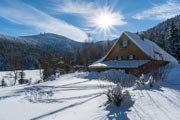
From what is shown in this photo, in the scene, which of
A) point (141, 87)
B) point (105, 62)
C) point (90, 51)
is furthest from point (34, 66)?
point (141, 87)

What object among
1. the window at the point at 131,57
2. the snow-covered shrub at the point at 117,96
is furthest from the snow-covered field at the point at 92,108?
the window at the point at 131,57

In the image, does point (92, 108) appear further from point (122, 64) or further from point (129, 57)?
point (129, 57)

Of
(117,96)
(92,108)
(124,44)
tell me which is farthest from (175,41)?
(92,108)

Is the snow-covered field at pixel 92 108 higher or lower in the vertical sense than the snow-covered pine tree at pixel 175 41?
lower

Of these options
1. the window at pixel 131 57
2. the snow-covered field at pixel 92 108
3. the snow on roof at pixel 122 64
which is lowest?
the snow-covered field at pixel 92 108

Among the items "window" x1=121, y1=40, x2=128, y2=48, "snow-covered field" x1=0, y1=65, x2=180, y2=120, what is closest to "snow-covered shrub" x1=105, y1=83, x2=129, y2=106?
"snow-covered field" x1=0, y1=65, x2=180, y2=120

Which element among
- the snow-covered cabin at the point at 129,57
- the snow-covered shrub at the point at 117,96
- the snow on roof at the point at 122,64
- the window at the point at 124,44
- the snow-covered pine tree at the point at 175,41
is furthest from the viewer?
the snow-covered pine tree at the point at 175,41

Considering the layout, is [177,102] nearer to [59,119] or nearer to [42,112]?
[59,119]

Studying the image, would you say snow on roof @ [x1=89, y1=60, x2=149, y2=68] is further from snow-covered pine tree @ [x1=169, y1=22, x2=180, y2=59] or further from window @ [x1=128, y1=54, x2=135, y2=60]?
snow-covered pine tree @ [x1=169, y1=22, x2=180, y2=59]

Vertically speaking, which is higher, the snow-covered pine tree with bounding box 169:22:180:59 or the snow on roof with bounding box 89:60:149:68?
the snow-covered pine tree with bounding box 169:22:180:59

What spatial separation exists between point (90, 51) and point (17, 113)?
66.3 metres

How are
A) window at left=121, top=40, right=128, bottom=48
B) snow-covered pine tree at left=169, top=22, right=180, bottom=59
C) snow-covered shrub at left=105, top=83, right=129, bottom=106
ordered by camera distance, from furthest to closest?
snow-covered pine tree at left=169, top=22, right=180, bottom=59
window at left=121, top=40, right=128, bottom=48
snow-covered shrub at left=105, top=83, right=129, bottom=106

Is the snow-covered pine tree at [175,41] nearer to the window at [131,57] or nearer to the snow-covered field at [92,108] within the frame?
the window at [131,57]

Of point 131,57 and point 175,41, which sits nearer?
point 131,57
